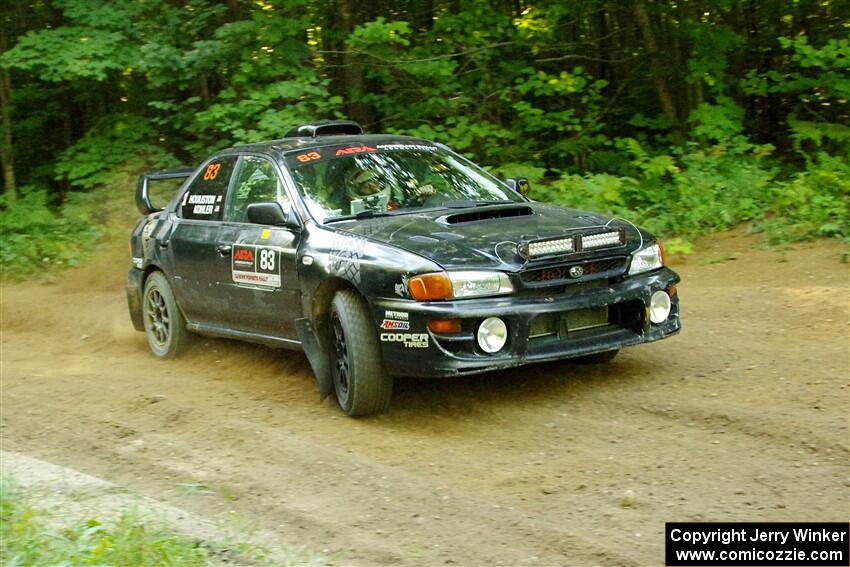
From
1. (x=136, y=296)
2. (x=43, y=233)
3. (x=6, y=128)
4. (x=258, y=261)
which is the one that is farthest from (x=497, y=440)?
(x=6, y=128)

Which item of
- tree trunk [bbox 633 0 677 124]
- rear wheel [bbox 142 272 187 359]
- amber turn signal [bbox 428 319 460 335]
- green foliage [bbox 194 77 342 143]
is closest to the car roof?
rear wheel [bbox 142 272 187 359]

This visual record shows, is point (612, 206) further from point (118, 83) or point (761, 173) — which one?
point (118, 83)

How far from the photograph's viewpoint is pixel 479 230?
Result: 6398mm

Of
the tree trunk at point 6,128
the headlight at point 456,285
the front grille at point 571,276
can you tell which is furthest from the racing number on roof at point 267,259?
the tree trunk at point 6,128

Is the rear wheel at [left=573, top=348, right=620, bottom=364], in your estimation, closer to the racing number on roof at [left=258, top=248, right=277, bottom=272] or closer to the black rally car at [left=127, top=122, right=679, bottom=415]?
the black rally car at [left=127, top=122, right=679, bottom=415]

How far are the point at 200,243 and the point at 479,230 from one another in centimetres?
244

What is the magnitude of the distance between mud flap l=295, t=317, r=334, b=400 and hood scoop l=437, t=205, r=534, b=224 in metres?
1.05

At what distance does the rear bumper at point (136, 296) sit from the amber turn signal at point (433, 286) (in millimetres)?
3767

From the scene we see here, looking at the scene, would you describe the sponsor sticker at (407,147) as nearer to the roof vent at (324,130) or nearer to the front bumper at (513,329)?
the roof vent at (324,130)

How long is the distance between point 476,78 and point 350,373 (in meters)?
8.59

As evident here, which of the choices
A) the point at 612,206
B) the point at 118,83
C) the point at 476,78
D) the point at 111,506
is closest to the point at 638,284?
the point at 111,506

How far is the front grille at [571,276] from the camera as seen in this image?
606 cm

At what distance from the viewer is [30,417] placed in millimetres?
7082

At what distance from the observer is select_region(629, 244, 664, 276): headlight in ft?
21.3
